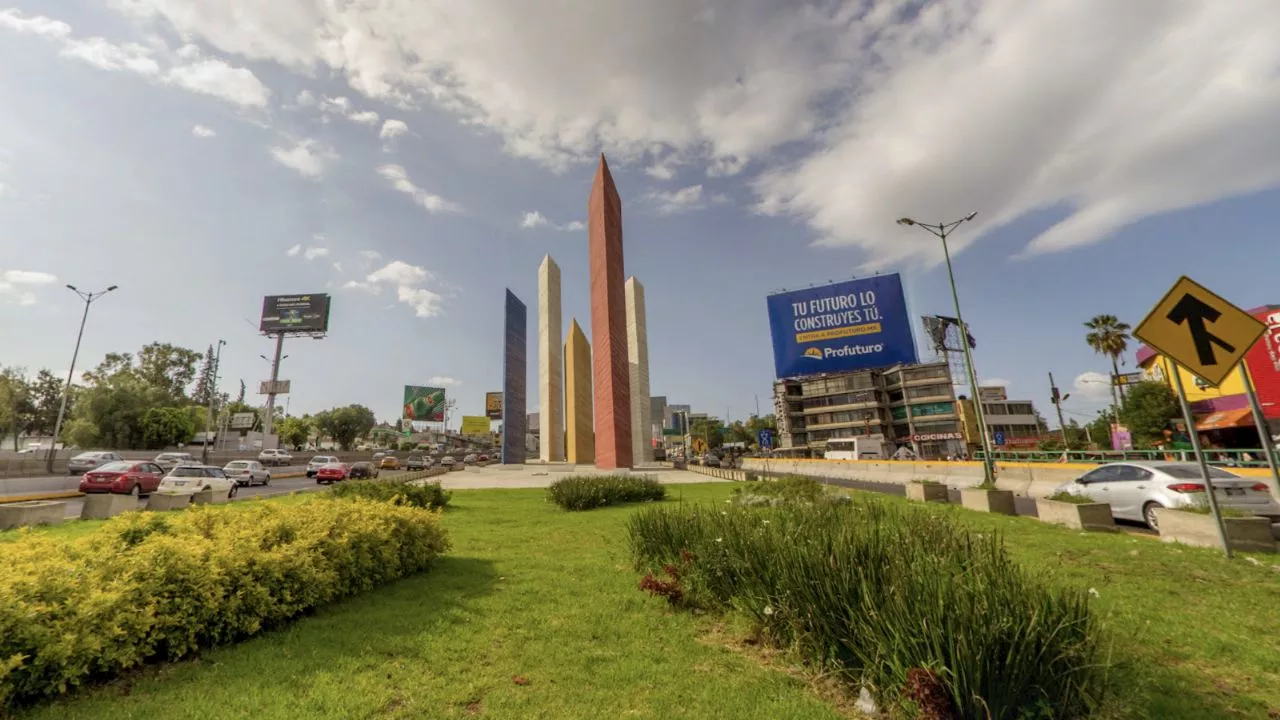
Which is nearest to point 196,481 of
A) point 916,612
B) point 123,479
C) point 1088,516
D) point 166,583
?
point 123,479

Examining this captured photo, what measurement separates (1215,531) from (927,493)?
25.2ft

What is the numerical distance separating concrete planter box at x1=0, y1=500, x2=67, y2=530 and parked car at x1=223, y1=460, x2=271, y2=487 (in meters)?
19.0

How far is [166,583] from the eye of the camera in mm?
4418

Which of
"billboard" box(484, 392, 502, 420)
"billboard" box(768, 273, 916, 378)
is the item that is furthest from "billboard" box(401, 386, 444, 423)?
"billboard" box(768, 273, 916, 378)

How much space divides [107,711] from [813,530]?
19.2 feet

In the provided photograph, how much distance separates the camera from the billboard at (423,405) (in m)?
86.2

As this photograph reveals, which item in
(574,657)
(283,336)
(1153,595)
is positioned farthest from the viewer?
(283,336)

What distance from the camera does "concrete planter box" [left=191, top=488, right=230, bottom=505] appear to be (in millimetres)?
16156

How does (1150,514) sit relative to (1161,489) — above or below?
below

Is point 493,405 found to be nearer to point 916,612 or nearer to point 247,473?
point 247,473

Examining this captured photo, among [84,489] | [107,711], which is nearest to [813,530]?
[107,711]

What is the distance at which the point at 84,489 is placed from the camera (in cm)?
1836

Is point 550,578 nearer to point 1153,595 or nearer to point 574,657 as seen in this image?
point 574,657

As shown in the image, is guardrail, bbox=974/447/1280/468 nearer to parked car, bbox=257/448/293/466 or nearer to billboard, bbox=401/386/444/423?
parked car, bbox=257/448/293/466
